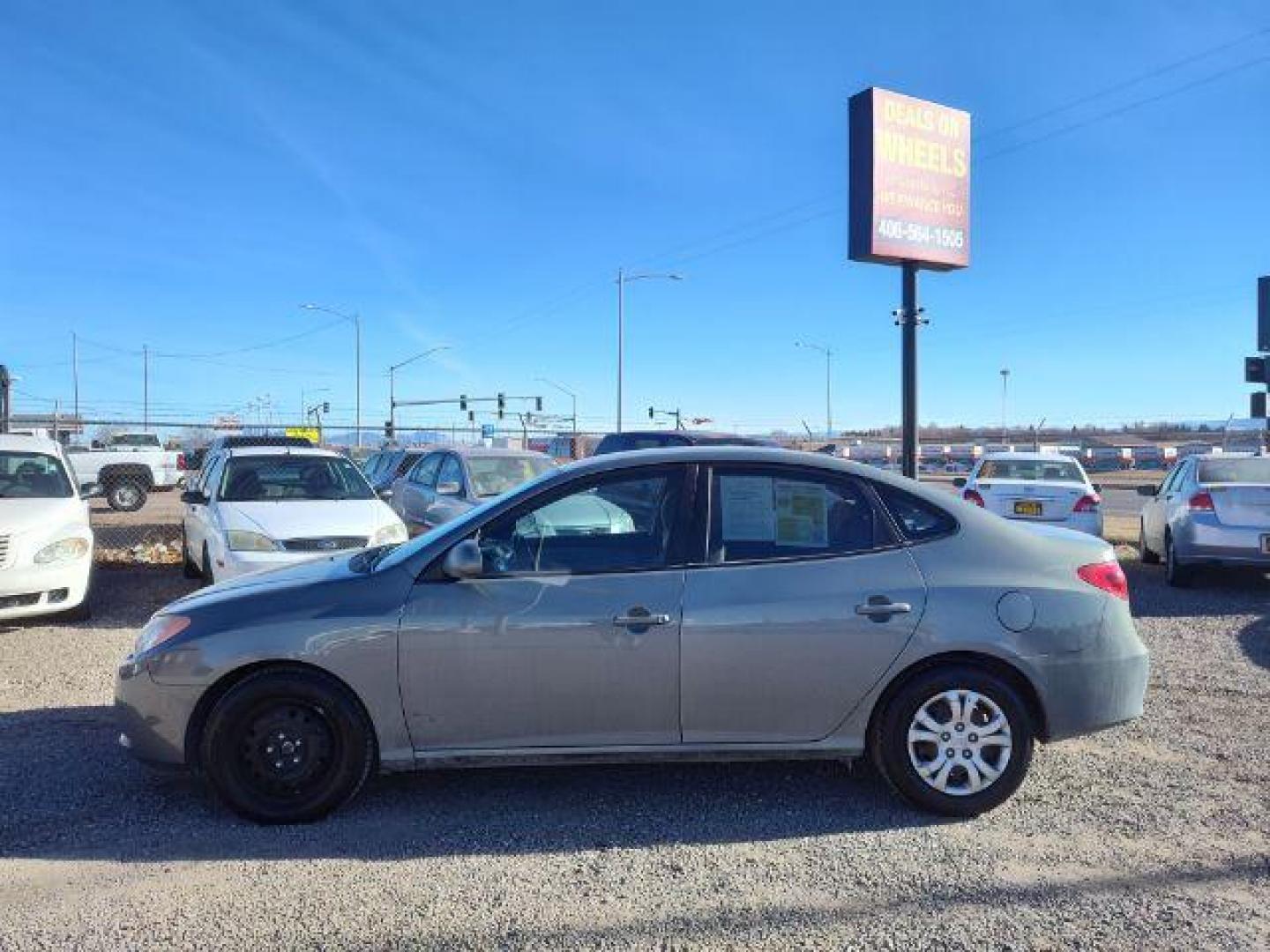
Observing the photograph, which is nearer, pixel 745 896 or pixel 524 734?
pixel 745 896

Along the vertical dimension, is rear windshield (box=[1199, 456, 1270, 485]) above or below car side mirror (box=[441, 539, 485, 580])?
above

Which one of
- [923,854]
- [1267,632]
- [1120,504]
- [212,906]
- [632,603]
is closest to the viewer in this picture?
[212,906]

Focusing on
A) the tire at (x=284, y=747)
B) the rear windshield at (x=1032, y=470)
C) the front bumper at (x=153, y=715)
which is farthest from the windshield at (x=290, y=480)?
the rear windshield at (x=1032, y=470)

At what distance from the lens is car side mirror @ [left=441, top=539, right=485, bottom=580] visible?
423cm

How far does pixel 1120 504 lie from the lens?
29047 mm

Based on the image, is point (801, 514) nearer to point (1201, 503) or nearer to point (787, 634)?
Answer: point (787, 634)

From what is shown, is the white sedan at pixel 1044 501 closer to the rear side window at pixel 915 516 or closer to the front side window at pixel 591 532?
the rear side window at pixel 915 516

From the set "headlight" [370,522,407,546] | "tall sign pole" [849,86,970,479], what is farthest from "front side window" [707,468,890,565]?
"tall sign pole" [849,86,970,479]

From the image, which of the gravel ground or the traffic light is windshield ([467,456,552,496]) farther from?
the traffic light

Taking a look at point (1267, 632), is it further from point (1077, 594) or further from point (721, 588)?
point (721, 588)

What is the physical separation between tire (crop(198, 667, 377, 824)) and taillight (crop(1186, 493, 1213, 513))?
29.8 feet

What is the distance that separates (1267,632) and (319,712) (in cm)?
769

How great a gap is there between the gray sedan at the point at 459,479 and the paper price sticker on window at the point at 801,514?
6.08 meters

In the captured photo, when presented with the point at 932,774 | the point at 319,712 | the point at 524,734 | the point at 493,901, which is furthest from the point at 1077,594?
the point at 319,712
